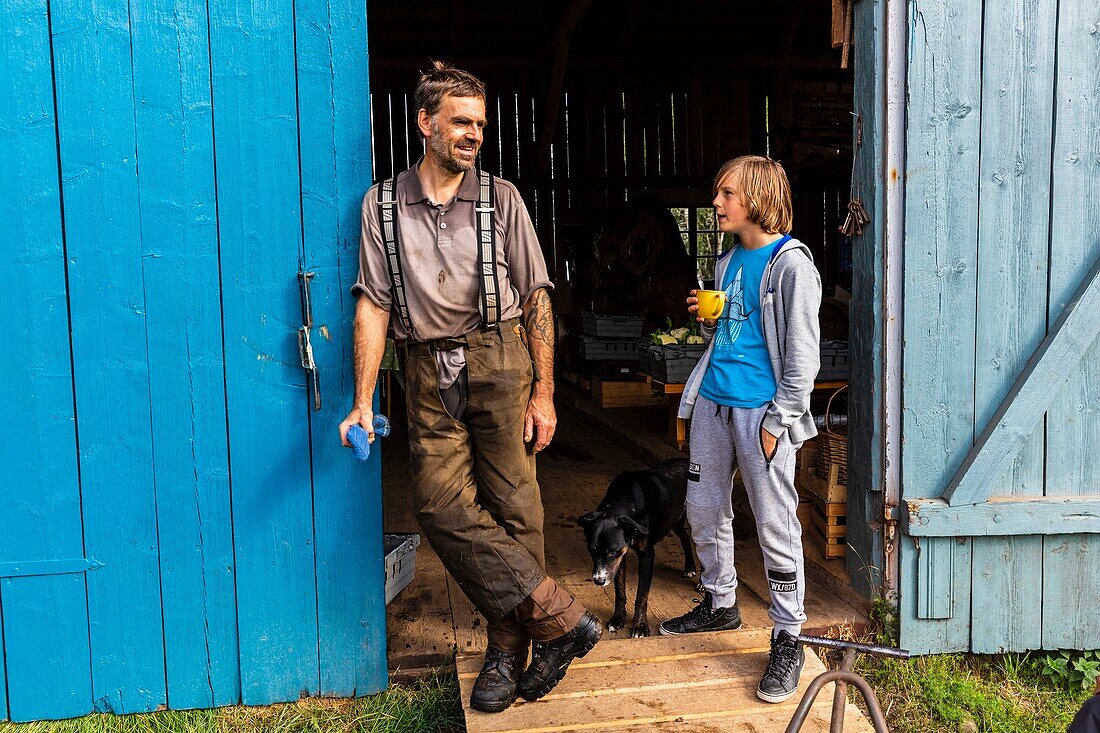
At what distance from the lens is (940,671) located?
398 centimetres

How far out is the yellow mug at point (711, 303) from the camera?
12.0 ft

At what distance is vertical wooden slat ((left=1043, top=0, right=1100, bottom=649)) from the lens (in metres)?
3.84

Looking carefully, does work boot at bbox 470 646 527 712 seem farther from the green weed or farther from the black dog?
the green weed

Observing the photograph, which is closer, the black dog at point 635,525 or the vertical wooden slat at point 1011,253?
the vertical wooden slat at point 1011,253

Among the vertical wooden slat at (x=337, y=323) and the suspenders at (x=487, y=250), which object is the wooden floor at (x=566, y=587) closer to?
the vertical wooden slat at (x=337, y=323)

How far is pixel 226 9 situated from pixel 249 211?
718mm

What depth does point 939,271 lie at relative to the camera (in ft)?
12.6

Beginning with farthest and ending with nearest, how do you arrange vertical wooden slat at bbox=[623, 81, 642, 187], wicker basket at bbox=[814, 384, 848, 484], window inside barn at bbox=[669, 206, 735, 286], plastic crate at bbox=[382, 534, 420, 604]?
1. window inside barn at bbox=[669, 206, 735, 286]
2. vertical wooden slat at bbox=[623, 81, 642, 187]
3. wicker basket at bbox=[814, 384, 848, 484]
4. plastic crate at bbox=[382, 534, 420, 604]

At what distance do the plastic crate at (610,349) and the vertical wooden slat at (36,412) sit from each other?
18.9 feet

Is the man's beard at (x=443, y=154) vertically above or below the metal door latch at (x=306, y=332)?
above

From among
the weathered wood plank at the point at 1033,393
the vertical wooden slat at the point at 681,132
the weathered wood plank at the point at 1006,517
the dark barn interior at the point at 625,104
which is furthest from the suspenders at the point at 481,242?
the vertical wooden slat at the point at 681,132

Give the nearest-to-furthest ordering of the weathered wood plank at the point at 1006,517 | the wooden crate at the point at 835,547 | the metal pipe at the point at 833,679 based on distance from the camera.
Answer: the metal pipe at the point at 833,679 → the weathered wood plank at the point at 1006,517 → the wooden crate at the point at 835,547

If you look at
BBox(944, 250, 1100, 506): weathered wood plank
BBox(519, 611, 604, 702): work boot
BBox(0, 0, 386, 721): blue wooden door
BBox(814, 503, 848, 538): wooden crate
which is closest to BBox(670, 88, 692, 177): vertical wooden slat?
BBox(814, 503, 848, 538): wooden crate

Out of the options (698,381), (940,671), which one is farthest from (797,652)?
(698,381)
